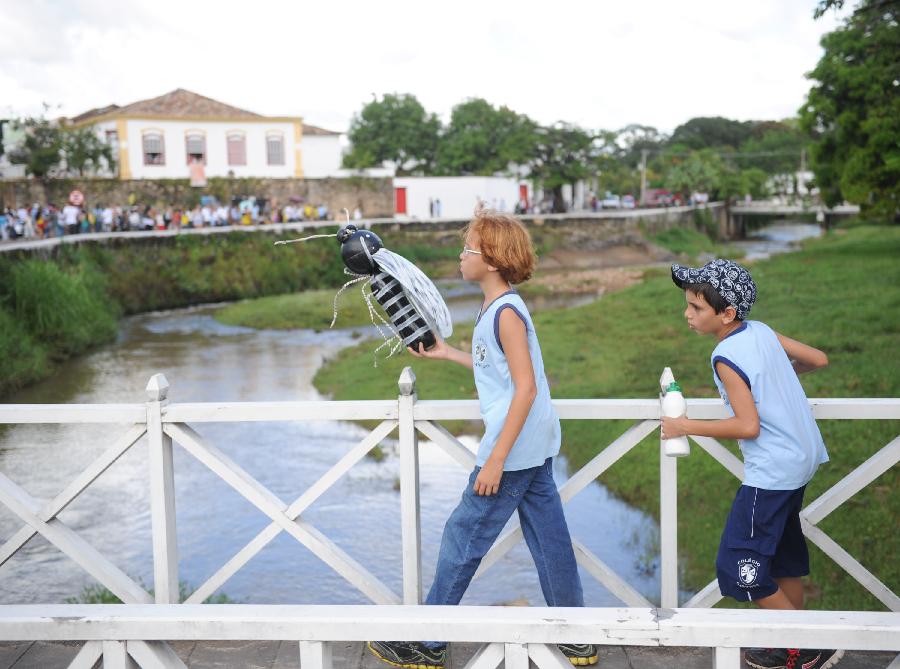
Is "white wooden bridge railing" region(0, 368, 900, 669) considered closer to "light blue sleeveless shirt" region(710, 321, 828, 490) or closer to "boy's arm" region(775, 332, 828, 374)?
"boy's arm" region(775, 332, 828, 374)

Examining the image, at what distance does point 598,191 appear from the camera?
203ft

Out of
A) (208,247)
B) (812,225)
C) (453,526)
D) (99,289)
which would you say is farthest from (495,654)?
(812,225)

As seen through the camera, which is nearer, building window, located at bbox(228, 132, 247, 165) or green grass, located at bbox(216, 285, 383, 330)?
green grass, located at bbox(216, 285, 383, 330)

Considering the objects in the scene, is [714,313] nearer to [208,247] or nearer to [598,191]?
[208,247]

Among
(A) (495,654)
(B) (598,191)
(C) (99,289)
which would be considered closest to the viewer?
(A) (495,654)

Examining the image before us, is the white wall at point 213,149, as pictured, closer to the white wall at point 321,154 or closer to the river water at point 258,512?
the white wall at point 321,154

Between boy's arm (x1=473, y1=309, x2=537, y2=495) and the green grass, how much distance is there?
20538mm

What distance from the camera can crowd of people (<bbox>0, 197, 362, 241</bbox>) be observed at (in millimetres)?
28516

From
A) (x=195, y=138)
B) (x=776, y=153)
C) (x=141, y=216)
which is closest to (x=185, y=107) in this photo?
(x=195, y=138)

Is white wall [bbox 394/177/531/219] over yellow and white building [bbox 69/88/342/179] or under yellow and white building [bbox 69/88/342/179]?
under

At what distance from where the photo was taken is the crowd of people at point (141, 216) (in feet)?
93.6

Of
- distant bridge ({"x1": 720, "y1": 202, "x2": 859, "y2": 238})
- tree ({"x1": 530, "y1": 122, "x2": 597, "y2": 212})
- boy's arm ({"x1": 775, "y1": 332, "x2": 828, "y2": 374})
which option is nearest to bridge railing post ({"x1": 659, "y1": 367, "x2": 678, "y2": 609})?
boy's arm ({"x1": 775, "y1": 332, "x2": 828, "y2": 374})

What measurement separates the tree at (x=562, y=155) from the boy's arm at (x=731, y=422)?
4531 centimetres

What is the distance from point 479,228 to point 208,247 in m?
29.4
